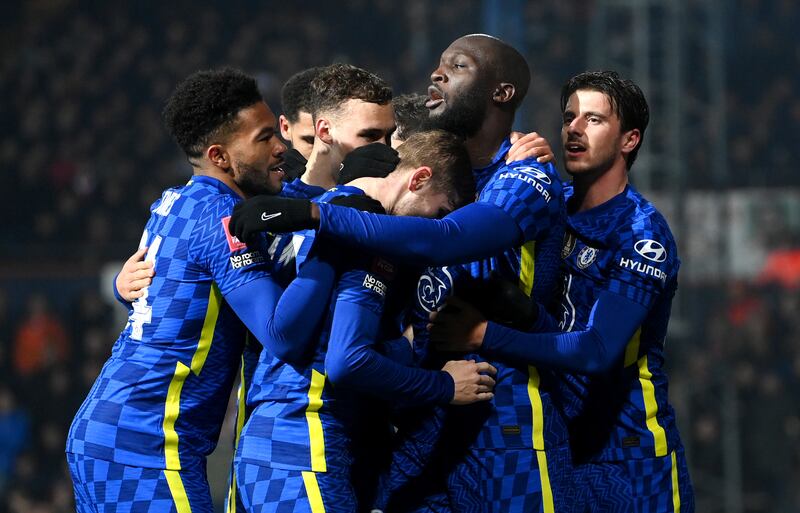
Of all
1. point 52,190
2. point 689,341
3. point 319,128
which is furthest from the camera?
point 52,190

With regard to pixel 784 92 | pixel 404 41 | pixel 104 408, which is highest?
pixel 404 41

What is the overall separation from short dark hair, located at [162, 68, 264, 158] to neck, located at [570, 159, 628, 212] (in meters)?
1.25

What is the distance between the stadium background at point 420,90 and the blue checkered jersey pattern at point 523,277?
680 centimetres

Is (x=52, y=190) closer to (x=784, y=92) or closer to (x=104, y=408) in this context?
(x=784, y=92)

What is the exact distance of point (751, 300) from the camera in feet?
37.7

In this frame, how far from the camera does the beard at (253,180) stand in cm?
384

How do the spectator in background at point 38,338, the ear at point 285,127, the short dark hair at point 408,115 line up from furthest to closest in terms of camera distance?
the spectator in background at point 38,338 < the ear at point 285,127 < the short dark hair at point 408,115

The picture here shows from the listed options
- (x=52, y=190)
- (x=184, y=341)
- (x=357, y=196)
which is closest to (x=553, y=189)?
(x=357, y=196)

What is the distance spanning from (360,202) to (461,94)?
817mm

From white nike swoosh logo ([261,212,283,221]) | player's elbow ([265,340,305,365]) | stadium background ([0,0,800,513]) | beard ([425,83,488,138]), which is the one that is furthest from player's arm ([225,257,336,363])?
stadium background ([0,0,800,513])

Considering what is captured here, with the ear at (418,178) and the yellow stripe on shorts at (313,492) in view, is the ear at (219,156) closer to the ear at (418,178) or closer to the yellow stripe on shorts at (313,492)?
the ear at (418,178)

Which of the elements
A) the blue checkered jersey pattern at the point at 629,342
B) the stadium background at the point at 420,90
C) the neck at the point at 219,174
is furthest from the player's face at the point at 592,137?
the stadium background at the point at 420,90

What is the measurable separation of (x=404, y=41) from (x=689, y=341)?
A: 656 centimetres

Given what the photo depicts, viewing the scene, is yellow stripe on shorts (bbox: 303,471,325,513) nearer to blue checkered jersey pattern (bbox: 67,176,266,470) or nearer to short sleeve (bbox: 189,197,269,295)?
blue checkered jersey pattern (bbox: 67,176,266,470)
